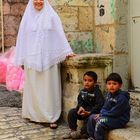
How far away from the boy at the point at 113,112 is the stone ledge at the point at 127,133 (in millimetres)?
68

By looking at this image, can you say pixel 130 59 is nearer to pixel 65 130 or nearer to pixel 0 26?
pixel 65 130

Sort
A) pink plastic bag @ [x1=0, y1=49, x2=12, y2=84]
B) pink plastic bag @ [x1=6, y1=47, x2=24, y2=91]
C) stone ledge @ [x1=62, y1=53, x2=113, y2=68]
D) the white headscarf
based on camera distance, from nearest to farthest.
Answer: stone ledge @ [x1=62, y1=53, x2=113, y2=68], the white headscarf, pink plastic bag @ [x1=6, y1=47, x2=24, y2=91], pink plastic bag @ [x1=0, y1=49, x2=12, y2=84]

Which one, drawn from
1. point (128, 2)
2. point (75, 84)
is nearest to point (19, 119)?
point (75, 84)

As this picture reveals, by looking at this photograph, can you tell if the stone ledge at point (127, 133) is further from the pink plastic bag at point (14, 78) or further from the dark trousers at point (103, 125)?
the pink plastic bag at point (14, 78)

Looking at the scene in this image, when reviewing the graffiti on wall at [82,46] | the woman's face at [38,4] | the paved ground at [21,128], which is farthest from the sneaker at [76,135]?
the woman's face at [38,4]

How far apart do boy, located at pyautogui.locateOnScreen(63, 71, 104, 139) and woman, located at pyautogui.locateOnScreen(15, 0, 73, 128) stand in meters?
0.47

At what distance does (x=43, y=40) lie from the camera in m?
4.71

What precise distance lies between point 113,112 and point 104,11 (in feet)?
5.60

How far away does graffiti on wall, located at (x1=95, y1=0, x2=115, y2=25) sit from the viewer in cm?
484

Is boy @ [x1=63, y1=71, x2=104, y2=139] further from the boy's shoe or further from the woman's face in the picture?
the woman's face

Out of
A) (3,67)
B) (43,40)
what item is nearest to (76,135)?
(43,40)

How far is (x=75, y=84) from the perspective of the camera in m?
4.73

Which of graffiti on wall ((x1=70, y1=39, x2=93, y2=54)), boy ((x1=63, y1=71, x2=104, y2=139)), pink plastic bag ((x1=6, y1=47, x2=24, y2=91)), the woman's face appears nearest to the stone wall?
graffiti on wall ((x1=70, y1=39, x2=93, y2=54))

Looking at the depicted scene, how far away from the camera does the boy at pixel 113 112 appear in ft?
12.5
